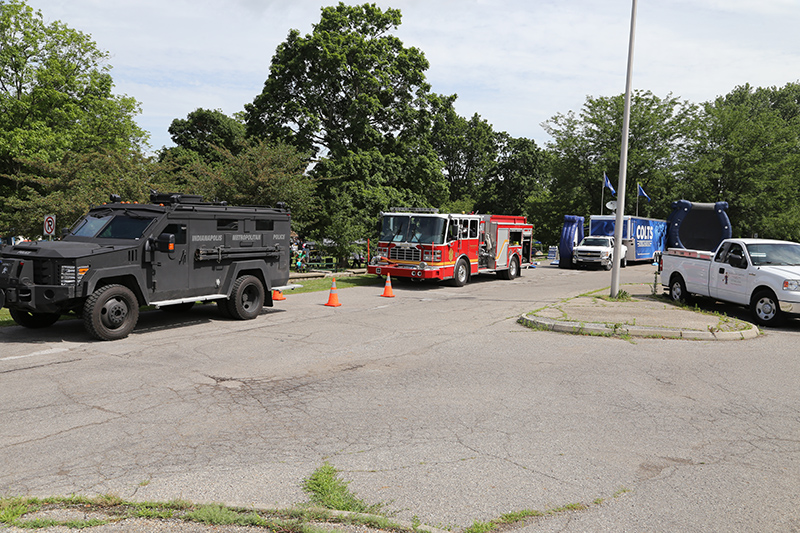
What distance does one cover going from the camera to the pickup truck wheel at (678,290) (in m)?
15.7

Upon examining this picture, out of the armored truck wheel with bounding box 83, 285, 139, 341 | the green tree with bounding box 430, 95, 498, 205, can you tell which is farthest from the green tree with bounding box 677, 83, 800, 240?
the armored truck wheel with bounding box 83, 285, 139, 341

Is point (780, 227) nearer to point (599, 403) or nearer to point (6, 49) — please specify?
point (599, 403)

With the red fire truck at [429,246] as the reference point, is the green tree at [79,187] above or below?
above

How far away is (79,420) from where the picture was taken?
5.76 metres

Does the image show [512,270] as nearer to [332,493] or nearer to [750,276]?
[750,276]

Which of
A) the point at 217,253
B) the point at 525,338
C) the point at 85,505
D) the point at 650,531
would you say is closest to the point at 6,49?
the point at 217,253

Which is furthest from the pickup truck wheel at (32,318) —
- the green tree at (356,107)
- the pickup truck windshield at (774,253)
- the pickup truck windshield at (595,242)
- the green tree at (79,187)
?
the pickup truck windshield at (595,242)

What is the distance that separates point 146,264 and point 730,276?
12624 mm

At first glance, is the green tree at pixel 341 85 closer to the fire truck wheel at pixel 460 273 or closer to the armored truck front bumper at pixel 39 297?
the fire truck wheel at pixel 460 273

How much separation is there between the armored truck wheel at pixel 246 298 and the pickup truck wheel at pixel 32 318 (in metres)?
3.23

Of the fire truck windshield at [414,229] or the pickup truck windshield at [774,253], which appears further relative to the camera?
the fire truck windshield at [414,229]

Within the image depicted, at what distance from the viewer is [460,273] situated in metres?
20.6

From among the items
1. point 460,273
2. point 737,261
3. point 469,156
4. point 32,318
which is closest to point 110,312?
point 32,318

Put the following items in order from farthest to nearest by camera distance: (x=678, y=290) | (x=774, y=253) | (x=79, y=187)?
(x=79, y=187)
(x=678, y=290)
(x=774, y=253)
